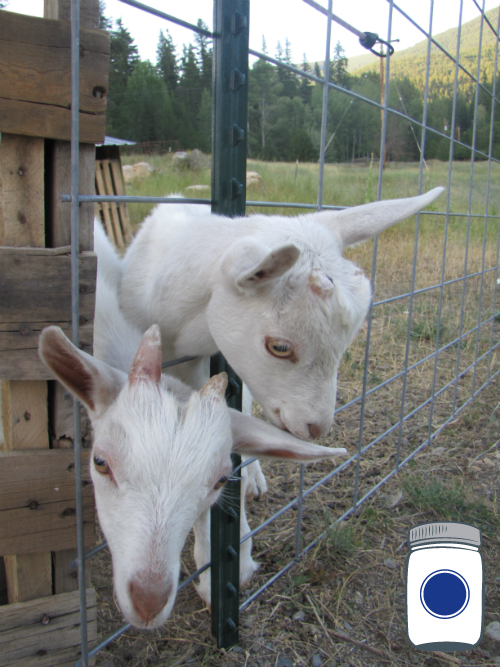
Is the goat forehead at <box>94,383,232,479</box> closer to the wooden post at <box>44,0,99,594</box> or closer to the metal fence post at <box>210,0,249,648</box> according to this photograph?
the wooden post at <box>44,0,99,594</box>

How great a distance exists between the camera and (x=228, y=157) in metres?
1.63

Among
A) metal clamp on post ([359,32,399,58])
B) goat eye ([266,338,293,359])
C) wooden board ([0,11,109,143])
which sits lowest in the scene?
goat eye ([266,338,293,359])

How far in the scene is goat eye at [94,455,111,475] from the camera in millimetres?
1257

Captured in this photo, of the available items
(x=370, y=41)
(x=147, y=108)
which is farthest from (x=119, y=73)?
(x=370, y=41)

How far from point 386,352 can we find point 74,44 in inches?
158

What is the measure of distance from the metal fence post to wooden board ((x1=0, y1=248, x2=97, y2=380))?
1.73 ft

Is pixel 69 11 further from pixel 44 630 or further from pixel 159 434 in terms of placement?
pixel 44 630

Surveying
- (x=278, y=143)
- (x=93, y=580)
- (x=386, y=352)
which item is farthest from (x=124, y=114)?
(x=93, y=580)

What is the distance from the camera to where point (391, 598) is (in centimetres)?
225

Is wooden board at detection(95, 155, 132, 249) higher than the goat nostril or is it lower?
higher

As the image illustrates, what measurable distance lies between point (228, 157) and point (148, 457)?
38.2 inches

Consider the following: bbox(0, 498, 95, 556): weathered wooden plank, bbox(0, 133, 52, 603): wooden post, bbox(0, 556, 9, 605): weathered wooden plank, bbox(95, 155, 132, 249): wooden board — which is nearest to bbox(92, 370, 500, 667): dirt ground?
bbox(0, 556, 9, 605): weathered wooden plank

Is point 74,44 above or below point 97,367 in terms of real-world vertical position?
above

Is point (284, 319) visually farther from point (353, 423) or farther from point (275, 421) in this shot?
point (353, 423)
